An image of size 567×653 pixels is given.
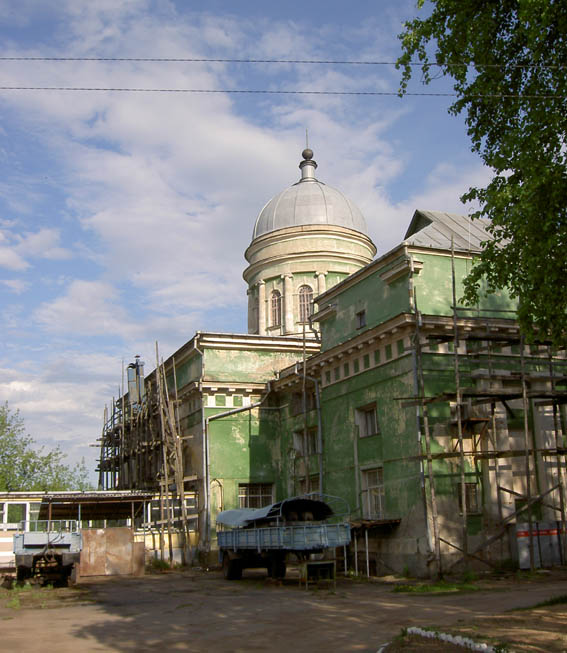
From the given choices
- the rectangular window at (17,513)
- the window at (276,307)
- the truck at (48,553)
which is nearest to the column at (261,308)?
the window at (276,307)

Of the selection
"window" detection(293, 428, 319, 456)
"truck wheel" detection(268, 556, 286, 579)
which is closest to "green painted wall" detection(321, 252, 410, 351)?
"window" detection(293, 428, 319, 456)

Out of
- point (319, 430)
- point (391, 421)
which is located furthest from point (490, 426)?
point (319, 430)

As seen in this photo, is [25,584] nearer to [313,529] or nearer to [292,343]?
[313,529]

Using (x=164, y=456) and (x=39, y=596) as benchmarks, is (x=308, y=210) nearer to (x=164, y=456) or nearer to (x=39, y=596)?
(x=164, y=456)

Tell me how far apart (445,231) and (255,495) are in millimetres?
14258

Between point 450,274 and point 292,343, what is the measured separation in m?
11.3

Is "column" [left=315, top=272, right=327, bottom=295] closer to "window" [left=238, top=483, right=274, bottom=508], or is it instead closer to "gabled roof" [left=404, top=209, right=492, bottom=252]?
"gabled roof" [left=404, top=209, right=492, bottom=252]

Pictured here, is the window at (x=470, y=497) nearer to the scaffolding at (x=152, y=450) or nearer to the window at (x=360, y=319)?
the window at (x=360, y=319)

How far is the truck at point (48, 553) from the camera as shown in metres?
23.8

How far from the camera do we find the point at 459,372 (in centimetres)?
Answer: 2408

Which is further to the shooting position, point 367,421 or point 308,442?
point 308,442

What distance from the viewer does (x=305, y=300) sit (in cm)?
3984

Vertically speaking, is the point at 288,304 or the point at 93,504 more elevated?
the point at 288,304

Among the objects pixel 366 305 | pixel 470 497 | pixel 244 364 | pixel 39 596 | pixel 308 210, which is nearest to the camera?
pixel 39 596
